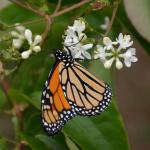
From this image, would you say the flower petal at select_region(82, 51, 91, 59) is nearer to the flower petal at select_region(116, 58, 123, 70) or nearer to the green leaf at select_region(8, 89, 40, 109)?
the flower petal at select_region(116, 58, 123, 70)

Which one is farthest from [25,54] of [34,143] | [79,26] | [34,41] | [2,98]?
[2,98]

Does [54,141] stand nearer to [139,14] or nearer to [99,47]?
[99,47]

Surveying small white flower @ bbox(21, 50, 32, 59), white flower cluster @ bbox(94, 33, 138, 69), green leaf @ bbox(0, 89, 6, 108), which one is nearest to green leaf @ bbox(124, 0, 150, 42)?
white flower cluster @ bbox(94, 33, 138, 69)

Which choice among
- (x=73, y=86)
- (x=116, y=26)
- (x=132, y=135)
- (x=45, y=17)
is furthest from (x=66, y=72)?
(x=132, y=135)

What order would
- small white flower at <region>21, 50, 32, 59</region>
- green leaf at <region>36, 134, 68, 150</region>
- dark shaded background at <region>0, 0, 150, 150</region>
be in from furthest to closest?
dark shaded background at <region>0, 0, 150, 150</region> → green leaf at <region>36, 134, 68, 150</region> → small white flower at <region>21, 50, 32, 59</region>

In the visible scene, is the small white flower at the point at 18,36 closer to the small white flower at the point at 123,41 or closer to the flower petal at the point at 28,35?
the flower petal at the point at 28,35

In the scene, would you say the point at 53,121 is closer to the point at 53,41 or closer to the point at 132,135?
the point at 53,41
